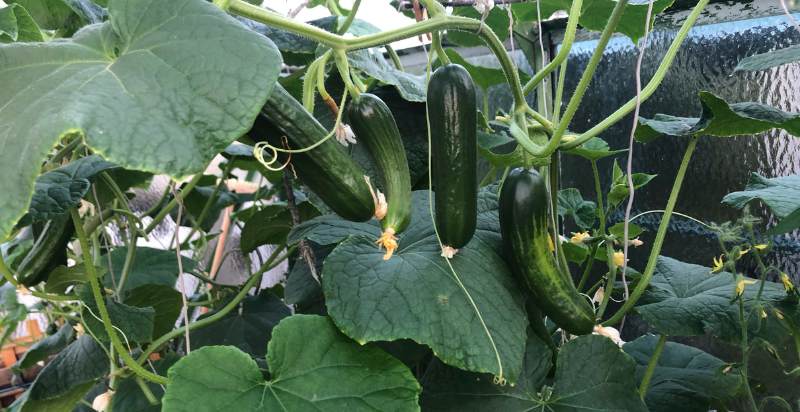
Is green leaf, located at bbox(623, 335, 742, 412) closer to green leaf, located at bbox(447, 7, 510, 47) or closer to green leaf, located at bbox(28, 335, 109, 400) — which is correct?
green leaf, located at bbox(447, 7, 510, 47)

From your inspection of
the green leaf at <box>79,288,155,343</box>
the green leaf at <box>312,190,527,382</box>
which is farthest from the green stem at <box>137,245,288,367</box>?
the green leaf at <box>312,190,527,382</box>

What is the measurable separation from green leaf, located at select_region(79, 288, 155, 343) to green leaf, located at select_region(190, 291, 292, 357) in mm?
265

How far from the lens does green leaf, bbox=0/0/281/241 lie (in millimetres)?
418

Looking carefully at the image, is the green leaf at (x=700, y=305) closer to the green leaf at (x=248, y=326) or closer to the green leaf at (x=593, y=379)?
the green leaf at (x=593, y=379)

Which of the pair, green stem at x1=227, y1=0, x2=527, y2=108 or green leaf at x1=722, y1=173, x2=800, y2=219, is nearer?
green stem at x1=227, y1=0, x2=527, y2=108

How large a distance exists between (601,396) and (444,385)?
0.18 m

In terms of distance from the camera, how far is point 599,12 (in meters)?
1.00

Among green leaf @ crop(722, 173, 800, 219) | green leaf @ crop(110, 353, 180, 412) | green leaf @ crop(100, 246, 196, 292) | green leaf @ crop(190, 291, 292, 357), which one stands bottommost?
green leaf @ crop(190, 291, 292, 357)

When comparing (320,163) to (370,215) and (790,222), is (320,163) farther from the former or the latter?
(790,222)

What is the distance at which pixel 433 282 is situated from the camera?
628 millimetres

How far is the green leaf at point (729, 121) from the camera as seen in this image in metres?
0.73

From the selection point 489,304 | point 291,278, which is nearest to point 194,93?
point 489,304

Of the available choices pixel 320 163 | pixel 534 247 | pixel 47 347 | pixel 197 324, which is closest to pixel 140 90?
pixel 320 163

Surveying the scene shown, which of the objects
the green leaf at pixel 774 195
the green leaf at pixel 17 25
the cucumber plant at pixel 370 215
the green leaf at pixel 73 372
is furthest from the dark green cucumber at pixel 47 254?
the green leaf at pixel 774 195
